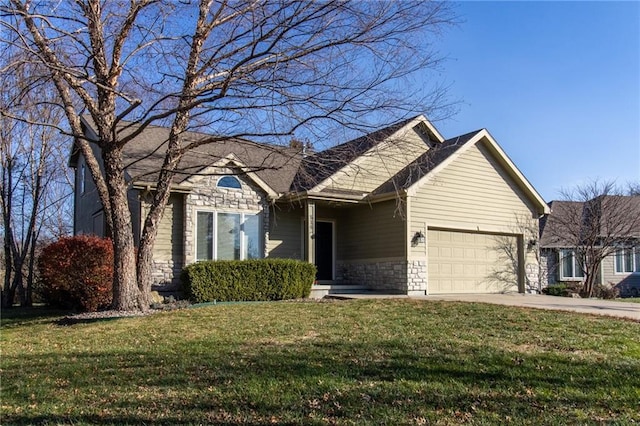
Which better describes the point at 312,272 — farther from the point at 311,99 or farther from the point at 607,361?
the point at 607,361

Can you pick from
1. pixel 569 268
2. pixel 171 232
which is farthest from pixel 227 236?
pixel 569 268

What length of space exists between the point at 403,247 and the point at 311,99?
7509 millimetres

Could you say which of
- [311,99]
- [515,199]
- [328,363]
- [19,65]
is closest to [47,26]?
[19,65]

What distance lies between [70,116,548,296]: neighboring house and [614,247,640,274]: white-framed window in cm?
902

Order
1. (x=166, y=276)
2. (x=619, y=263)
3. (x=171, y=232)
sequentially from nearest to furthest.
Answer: (x=166, y=276) → (x=171, y=232) → (x=619, y=263)

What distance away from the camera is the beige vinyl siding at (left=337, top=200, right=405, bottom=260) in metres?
16.3

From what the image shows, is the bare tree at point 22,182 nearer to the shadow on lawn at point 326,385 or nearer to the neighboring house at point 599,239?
the shadow on lawn at point 326,385

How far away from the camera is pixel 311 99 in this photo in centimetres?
958

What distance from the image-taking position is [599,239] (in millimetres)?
23109

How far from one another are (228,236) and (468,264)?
24.9 ft

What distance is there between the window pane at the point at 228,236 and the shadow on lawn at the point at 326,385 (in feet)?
26.6

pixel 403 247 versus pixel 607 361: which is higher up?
pixel 403 247

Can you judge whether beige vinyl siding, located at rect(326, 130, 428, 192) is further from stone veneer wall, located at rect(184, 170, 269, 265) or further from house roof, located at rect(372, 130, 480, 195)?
stone veneer wall, located at rect(184, 170, 269, 265)

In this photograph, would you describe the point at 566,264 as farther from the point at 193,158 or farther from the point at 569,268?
the point at 193,158
